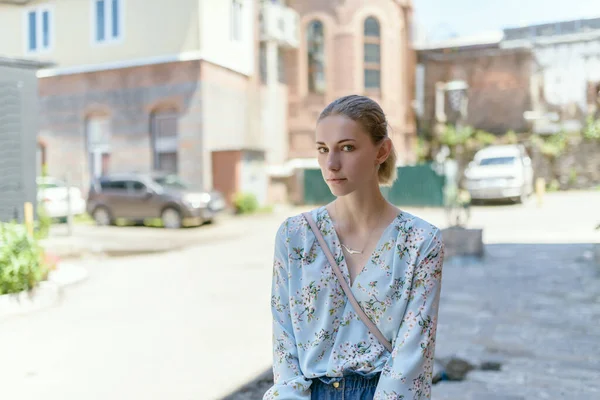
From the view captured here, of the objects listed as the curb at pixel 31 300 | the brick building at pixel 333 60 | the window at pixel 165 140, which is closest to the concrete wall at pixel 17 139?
the curb at pixel 31 300

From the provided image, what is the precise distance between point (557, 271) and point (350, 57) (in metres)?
17.1

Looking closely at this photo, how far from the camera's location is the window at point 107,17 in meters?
17.6

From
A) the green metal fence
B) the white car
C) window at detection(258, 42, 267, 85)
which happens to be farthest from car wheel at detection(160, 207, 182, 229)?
window at detection(258, 42, 267, 85)

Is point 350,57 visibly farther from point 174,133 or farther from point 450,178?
point 174,133

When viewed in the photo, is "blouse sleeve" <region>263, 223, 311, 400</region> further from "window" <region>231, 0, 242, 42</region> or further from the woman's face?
"window" <region>231, 0, 242, 42</region>

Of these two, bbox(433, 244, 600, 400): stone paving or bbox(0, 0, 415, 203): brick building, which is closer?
bbox(433, 244, 600, 400): stone paving

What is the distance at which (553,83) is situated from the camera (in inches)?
1105

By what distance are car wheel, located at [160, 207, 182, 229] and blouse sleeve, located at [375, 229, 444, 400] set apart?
14842mm

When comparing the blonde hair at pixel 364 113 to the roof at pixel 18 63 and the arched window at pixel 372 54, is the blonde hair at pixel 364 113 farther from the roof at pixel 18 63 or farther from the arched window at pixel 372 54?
the arched window at pixel 372 54

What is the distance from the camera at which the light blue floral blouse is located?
1626 mm

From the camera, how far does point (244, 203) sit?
19500 millimetres

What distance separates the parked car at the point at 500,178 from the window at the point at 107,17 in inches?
483

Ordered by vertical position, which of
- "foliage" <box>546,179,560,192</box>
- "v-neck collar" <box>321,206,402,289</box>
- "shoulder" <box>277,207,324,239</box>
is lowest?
"foliage" <box>546,179,560,192</box>

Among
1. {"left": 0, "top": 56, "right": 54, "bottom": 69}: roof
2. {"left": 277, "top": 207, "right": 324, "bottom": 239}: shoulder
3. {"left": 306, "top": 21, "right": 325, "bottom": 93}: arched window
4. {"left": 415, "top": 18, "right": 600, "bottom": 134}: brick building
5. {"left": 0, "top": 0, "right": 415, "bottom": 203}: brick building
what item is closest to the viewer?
{"left": 277, "top": 207, "right": 324, "bottom": 239}: shoulder
